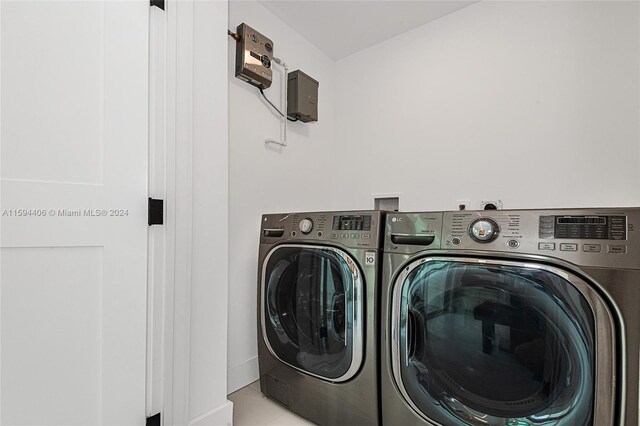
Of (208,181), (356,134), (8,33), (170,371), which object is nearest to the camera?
(8,33)

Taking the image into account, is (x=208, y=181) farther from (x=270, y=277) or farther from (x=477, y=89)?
(x=477, y=89)

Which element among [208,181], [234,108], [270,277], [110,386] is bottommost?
[110,386]

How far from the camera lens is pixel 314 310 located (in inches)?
56.7

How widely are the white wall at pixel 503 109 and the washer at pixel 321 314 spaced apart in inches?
37.2

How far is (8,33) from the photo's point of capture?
940 millimetres

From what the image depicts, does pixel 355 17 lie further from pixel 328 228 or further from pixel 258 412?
pixel 258 412

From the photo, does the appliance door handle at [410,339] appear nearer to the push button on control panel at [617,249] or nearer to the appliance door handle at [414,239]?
the appliance door handle at [414,239]

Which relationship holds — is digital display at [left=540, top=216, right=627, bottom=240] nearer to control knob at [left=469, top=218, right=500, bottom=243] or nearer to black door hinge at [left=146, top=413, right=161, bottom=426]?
control knob at [left=469, top=218, right=500, bottom=243]

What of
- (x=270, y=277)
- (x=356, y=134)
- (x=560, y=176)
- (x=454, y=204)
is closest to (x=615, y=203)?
(x=560, y=176)

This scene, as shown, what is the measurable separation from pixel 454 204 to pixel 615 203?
0.74 m

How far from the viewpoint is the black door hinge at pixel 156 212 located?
1173mm

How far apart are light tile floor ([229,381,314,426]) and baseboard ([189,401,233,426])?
0.38 feet

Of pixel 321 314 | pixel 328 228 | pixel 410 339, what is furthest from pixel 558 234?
pixel 321 314

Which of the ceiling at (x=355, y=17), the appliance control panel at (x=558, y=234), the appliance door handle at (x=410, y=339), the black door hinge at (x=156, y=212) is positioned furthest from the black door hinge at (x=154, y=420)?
the ceiling at (x=355, y=17)
